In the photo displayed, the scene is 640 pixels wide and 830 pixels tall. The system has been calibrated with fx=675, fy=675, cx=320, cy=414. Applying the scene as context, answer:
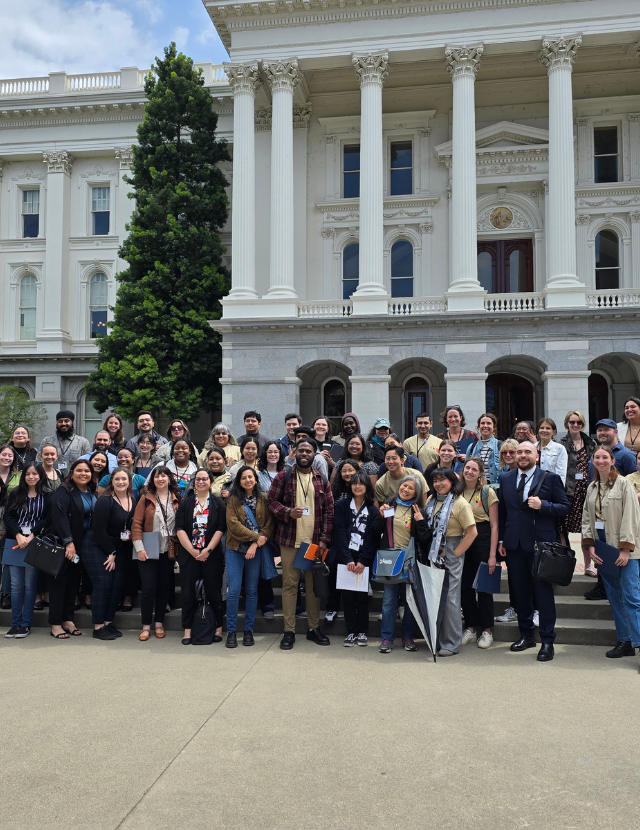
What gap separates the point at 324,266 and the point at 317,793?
23.9m

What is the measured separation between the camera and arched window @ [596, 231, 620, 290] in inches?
994

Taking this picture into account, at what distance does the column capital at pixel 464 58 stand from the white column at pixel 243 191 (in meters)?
6.68

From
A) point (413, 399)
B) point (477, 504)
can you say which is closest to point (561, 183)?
point (413, 399)

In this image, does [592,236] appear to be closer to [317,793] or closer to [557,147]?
[557,147]

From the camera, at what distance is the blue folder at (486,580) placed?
7.36m

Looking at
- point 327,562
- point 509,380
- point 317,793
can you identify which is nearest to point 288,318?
point 509,380

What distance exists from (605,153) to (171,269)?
16.7 m

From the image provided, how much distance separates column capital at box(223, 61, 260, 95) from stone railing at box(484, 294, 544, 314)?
11256 millimetres

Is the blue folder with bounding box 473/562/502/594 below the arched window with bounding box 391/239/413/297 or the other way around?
below

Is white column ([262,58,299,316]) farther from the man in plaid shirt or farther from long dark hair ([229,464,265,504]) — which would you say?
the man in plaid shirt

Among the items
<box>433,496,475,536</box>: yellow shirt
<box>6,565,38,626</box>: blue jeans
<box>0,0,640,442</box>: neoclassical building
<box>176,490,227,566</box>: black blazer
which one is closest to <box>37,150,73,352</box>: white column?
<box>0,0,640,442</box>: neoclassical building

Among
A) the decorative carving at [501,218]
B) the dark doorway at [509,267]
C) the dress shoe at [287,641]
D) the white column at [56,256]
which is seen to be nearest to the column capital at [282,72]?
the decorative carving at [501,218]

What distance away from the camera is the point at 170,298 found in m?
24.4

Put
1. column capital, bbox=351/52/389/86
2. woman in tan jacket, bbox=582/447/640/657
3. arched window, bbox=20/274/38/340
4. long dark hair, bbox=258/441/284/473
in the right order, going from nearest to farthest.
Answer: woman in tan jacket, bbox=582/447/640/657
long dark hair, bbox=258/441/284/473
column capital, bbox=351/52/389/86
arched window, bbox=20/274/38/340
